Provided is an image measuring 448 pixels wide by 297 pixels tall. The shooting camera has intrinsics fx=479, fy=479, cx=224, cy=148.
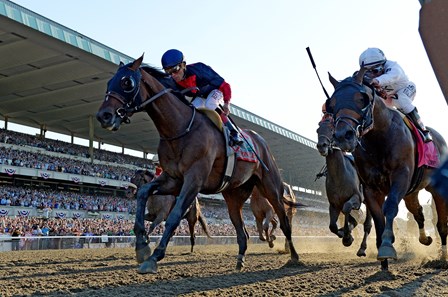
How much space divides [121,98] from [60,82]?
24.6m

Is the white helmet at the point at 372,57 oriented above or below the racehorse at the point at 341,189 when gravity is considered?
above

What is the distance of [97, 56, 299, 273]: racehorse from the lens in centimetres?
493

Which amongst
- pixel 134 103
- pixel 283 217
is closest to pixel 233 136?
pixel 134 103

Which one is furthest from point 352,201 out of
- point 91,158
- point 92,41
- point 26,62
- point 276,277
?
point 91,158

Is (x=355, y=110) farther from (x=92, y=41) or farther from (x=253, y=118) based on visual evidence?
(x=253, y=118)

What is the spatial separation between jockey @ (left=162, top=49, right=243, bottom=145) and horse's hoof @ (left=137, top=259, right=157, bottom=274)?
220 centimetres

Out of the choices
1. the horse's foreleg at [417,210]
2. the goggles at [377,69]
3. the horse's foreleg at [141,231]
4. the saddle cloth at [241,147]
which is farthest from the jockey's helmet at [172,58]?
the horse's foreleg at [417,210]

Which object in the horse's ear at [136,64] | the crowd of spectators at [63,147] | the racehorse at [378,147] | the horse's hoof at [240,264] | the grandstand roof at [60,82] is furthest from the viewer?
the crowd of spectators at [63,147]

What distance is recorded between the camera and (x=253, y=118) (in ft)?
127

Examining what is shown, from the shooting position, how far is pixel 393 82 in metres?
6.16

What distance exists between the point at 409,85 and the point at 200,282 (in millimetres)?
3875

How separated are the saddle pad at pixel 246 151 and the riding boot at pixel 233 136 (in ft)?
0.23

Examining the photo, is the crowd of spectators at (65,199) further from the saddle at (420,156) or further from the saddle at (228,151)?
the saddle at (420,156)

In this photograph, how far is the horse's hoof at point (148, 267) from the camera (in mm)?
4402
